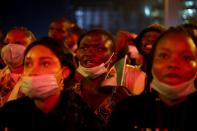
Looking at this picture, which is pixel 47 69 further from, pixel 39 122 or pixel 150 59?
pixel 150 59

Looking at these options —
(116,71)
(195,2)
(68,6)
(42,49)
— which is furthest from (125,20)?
(42,49)

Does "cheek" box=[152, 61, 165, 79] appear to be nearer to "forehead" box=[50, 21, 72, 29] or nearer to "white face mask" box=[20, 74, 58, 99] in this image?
"white face mask" box=[20, 74, 58, 99]

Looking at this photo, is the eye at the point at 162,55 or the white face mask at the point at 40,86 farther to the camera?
the white face mask at the point at 40,86

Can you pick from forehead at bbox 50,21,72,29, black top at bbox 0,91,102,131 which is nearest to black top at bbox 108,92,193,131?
black top at bbox 0,91,102,131

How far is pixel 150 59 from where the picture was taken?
125 inches

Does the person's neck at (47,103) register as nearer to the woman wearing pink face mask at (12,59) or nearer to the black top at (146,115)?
the black top at (146,115)

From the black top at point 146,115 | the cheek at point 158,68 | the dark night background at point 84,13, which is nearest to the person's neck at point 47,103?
the black top at point 146,115

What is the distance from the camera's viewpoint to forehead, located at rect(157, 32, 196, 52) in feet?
9.81

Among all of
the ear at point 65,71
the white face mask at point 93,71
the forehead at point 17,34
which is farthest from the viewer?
the forehead at point 17,34

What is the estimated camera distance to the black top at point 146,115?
9.62ft

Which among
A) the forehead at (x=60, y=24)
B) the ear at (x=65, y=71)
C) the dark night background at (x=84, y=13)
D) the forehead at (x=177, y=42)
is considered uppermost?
the forehead at (x=177, y=42)

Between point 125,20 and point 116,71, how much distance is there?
8.51 m

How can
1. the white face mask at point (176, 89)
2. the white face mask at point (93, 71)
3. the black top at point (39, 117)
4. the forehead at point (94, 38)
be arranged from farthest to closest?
the forehead at point (94, 38) < the white face mask at point (93, 71) < the black top at point (39, 117) < the white face mask at point (176, 89)

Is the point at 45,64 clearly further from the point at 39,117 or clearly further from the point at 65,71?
the point at 39,117
